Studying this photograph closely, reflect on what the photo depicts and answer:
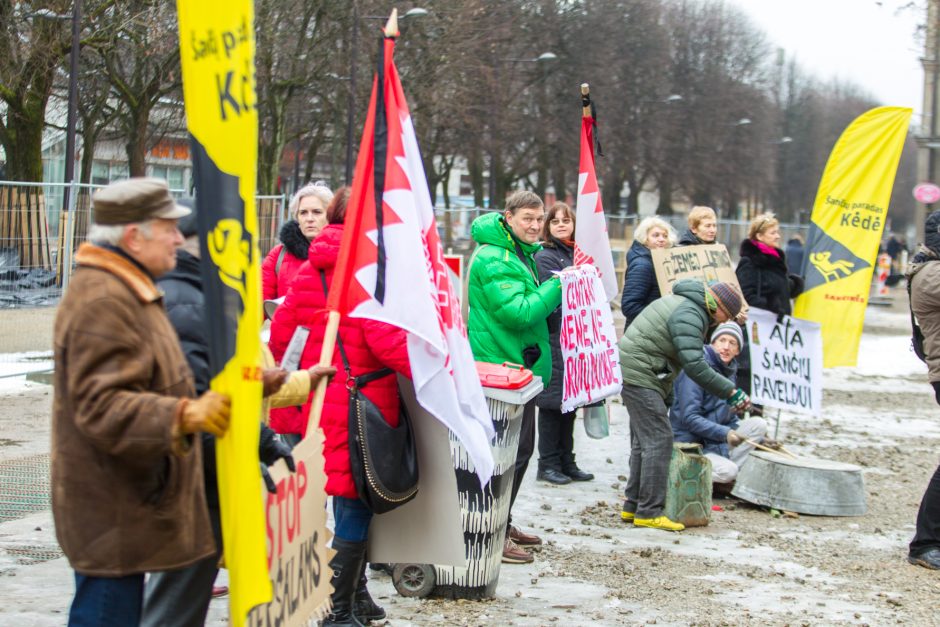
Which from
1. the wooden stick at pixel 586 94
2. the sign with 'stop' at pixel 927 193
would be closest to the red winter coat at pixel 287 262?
the wooden stick at pixel 586 94

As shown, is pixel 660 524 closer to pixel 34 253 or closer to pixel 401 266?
pixel 401 266

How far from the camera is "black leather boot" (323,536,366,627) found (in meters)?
4.98

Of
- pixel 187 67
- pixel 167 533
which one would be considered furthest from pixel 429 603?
pixel 187 67

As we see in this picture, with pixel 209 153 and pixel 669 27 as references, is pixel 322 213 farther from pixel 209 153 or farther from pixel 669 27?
pixel 669 27

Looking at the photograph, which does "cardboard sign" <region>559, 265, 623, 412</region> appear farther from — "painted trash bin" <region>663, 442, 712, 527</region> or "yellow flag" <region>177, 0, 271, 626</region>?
"yellow flag" <region>177, 0, 271, 626</region>

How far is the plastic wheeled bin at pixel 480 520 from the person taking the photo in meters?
5.61

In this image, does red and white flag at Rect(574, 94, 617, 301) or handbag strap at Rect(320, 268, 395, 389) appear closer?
handbag strap at Rect(320, 268, 395, 389)

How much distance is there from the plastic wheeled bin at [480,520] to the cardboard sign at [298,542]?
55.7 inches

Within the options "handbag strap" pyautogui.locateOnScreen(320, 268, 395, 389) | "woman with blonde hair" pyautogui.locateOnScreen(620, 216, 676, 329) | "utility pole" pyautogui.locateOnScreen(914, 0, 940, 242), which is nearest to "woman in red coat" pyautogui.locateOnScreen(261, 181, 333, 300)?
"handbag strap" pyautogui.locateOnScreen(320, 268, 395, 389)

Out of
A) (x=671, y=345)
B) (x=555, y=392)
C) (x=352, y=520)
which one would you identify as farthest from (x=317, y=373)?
(x=555, y=392)

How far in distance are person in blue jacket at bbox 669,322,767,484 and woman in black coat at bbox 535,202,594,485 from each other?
76 cm

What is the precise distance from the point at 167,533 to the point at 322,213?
307 cm

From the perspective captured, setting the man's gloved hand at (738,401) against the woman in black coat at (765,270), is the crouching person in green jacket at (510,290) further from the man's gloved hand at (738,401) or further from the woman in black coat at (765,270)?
the woman in black coat at (765,270)

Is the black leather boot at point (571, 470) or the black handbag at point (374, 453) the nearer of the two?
the black handbag at point (374, 453)
